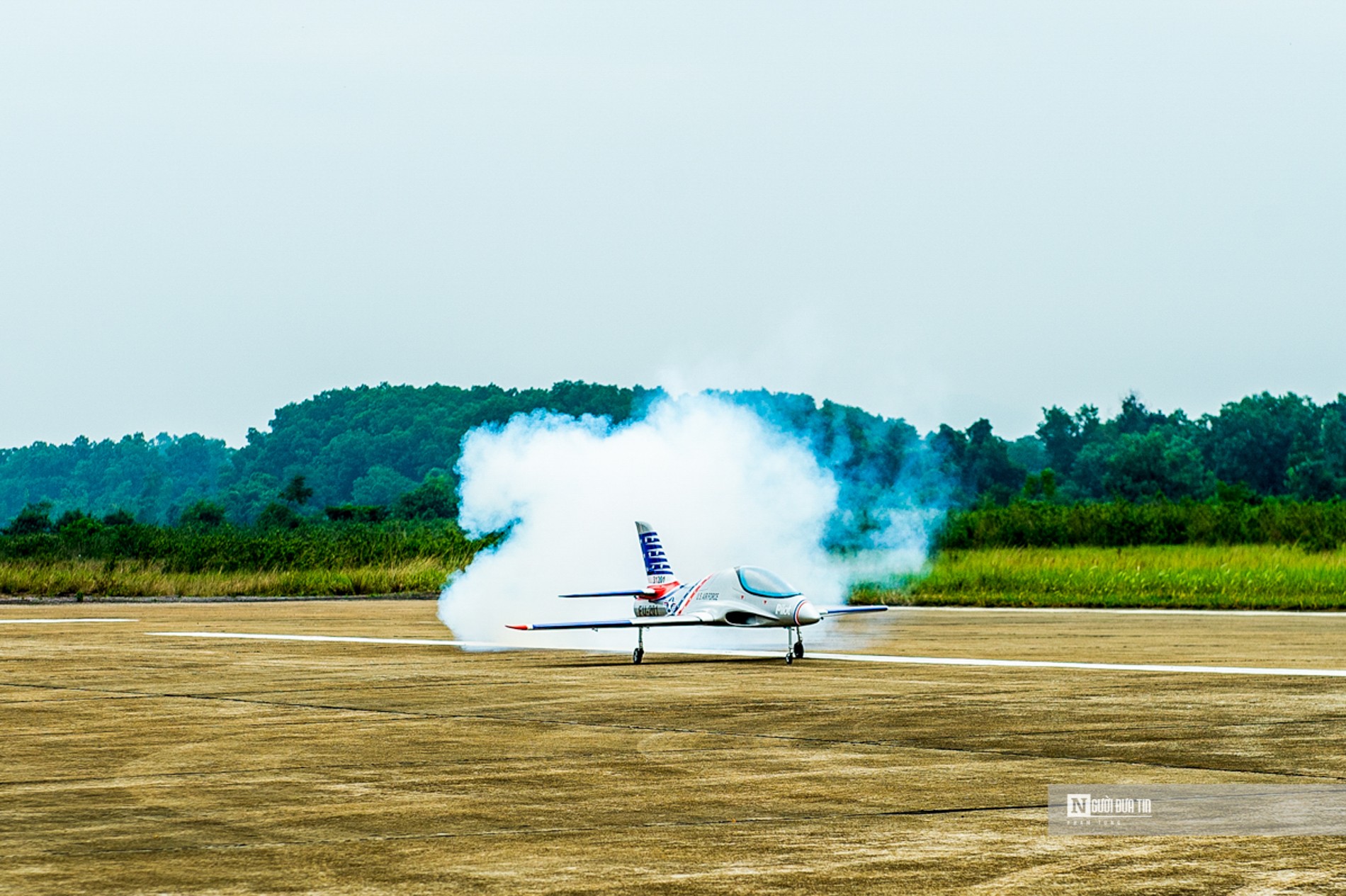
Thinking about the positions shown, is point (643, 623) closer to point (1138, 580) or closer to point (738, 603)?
point (738, 603)

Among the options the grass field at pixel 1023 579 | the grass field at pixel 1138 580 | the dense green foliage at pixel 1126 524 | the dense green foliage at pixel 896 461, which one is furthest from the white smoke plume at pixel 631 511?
the dense green foliage at pixel 1126 524

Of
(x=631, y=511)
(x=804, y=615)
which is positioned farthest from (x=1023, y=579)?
(x=804, y=615)

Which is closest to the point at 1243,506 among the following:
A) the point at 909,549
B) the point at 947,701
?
the point at 909,549

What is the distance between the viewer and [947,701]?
18969 mm

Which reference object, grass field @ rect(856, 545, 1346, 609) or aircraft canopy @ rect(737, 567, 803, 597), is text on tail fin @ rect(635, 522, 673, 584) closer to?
aircraft canopy @ rect(737, 567, 803, 597)

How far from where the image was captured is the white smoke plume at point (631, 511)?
29906 millimetres

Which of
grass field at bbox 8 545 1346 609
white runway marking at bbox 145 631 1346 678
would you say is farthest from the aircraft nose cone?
grass field at bbox 8 545 1346 609

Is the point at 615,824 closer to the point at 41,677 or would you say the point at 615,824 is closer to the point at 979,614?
the point at 41,677

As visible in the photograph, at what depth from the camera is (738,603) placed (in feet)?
84.4

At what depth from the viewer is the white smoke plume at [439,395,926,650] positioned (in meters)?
29.9

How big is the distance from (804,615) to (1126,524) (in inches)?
1606

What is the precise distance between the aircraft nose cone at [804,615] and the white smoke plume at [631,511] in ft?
15.9

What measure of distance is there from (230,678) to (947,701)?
1054 cm

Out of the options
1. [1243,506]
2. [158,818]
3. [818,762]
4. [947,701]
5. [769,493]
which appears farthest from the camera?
[1243,506]
